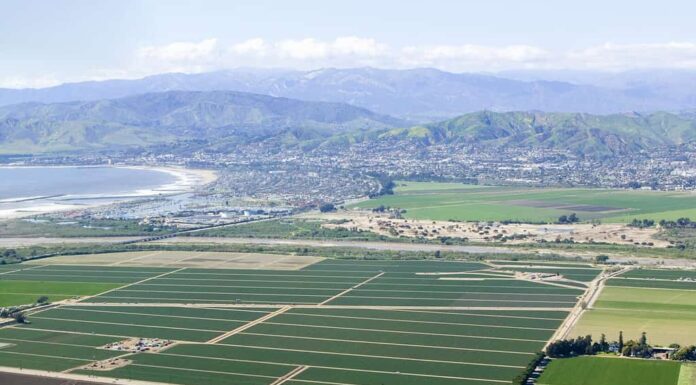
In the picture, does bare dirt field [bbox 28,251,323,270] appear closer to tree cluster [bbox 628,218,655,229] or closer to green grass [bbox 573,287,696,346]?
green grass [bbox 573,287,696,346]

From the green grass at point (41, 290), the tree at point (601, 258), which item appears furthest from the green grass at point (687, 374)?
the green grass at point (41, 290)

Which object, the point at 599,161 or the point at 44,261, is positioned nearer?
the point at 44,261

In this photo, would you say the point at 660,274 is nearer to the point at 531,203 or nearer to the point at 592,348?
the point at 592,348

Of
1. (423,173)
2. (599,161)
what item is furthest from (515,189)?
(599,161)

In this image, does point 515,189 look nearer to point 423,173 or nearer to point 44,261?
point 423,173

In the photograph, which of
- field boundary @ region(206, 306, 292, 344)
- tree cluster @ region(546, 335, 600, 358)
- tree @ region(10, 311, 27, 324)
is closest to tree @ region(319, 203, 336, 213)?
field boundary @ region(206, 306, 292, 344)

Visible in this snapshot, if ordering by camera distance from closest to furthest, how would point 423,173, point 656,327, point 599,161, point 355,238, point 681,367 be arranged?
point 681,367 → point 656,327 → point 355,238 → point 423,173 → point 599,161
